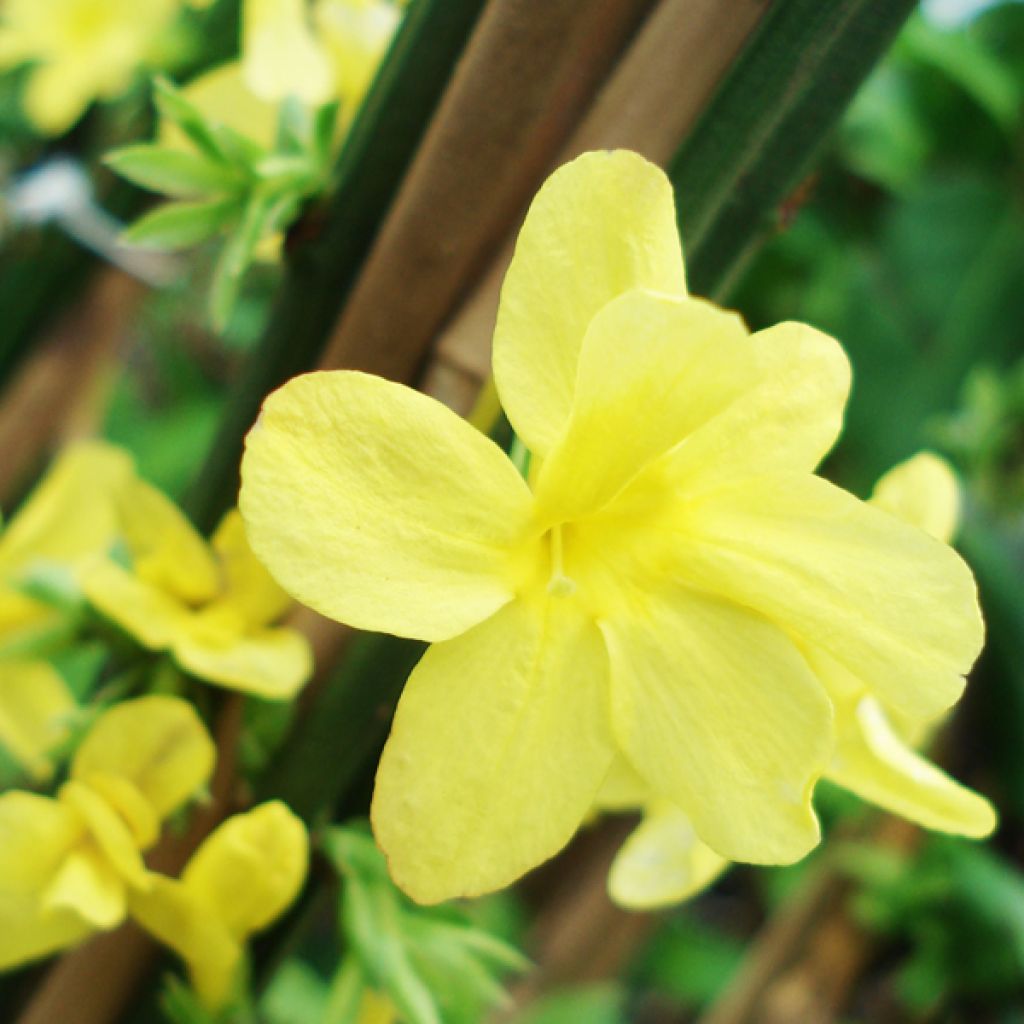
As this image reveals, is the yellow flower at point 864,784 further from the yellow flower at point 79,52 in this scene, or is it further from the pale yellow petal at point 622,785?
the yellow flower at point 79,52

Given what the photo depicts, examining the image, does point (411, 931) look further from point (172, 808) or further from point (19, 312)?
point (19, 312)

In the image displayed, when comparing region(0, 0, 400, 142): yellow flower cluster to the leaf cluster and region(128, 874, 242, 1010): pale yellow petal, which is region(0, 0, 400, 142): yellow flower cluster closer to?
the leaf cluster

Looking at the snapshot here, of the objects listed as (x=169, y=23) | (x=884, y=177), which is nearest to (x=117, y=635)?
(x=169, y=23)

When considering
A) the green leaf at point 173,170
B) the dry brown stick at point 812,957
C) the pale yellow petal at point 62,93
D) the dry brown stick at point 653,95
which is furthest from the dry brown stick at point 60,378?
the dry brown stick at point 812,957

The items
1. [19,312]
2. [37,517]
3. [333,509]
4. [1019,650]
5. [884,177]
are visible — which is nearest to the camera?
[333,509]

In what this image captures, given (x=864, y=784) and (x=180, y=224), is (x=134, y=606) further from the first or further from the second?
(x=864, y=784)
